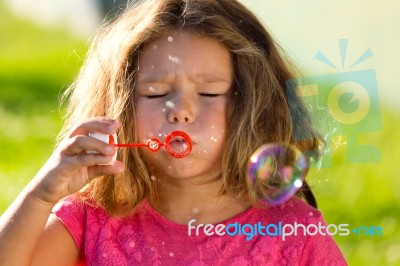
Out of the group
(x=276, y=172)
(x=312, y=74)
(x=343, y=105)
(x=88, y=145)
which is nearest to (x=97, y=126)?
(x=88, y=145)

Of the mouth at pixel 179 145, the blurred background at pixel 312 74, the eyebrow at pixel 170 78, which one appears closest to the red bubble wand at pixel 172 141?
the mouth at pixel 179 145

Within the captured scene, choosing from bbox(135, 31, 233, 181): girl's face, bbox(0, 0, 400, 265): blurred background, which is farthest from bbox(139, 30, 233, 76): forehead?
bbox(0, 0, 400, 265): blurred background

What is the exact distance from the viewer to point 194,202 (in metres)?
1.84

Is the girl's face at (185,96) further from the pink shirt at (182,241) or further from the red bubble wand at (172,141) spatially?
the pink shirt at (182,241)

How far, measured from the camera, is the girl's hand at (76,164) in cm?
162

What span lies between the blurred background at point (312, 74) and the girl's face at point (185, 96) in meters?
0.49

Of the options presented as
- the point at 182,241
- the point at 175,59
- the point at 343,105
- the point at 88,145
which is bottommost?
the point at 182,241

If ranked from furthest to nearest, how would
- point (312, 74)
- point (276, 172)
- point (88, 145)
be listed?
1. point (312, 74)
2. point (276, 172)
3. point (88, 145)

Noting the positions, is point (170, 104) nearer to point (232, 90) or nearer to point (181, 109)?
point (181, 109)

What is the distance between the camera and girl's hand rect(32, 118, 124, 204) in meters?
1.62

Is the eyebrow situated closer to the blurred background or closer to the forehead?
the forehead

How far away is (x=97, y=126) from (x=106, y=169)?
116mm

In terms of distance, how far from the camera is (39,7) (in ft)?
18.6

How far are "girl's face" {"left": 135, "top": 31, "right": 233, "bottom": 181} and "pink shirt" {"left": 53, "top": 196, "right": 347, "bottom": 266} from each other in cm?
13
